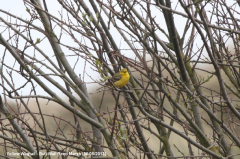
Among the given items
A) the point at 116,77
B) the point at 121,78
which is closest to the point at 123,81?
the point at 121,78

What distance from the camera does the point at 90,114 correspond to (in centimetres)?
409

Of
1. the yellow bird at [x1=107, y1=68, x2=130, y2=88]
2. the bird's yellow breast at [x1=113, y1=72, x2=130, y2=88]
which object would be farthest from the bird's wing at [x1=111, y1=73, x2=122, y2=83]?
the bird's yellow breast at [x1=113, y1=72, x2=130, y2=88]

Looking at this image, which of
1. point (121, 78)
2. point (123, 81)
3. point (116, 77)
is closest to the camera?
point (116, 77)

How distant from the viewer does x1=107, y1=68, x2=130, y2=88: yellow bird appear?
4464 mm

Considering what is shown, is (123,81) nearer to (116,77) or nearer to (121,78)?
(121,78)

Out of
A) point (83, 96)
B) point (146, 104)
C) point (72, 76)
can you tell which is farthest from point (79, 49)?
point (146, 104)

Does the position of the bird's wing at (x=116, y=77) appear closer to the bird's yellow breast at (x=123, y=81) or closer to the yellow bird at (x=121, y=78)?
the yellow bird at (x=121, y=78)

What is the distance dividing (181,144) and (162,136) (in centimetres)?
732

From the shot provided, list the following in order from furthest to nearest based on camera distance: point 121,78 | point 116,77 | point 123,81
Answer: point 123,81 → point 121,78 → point 116,77

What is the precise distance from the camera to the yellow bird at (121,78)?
446cm

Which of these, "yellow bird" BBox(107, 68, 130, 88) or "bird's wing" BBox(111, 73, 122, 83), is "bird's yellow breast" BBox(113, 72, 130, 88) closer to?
"yellow bird" BBox(107, 68, 130, 88)

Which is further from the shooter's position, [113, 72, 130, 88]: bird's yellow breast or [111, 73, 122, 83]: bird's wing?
[113, 72, 130, 88]: bird's yellow breast

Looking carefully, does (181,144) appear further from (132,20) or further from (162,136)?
(132,20)

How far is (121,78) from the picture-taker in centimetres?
474
